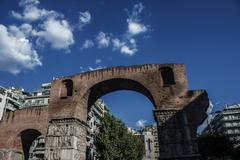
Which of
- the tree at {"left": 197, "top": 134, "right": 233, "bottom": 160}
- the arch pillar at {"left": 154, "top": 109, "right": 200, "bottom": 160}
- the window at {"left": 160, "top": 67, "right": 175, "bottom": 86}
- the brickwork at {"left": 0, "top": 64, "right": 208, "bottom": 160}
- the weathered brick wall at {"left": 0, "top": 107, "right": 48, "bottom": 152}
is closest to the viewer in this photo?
the arch pillar at {"left": 154, "top": 109, "right": 200, "bottom": 160}

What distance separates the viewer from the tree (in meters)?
25.5

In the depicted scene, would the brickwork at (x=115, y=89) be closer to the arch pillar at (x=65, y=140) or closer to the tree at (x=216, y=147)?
the arch pillar at (x=65, y=140)

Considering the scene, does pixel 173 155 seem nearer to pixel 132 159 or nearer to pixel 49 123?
pixel 49 123

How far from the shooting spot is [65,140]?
16625 millimetres

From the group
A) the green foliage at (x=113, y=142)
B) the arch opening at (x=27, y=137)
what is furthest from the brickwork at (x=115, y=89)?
the green foliage at (x=113, y=142)

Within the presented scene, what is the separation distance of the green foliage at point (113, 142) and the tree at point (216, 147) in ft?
24.8

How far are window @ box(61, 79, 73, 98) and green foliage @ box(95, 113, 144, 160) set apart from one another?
806 centimetres

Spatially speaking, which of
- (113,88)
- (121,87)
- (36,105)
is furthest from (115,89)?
(36,105)

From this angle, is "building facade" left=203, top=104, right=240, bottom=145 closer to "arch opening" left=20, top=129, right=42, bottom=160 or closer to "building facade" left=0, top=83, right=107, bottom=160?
"building facade" left=0, top=83, right=107, bottom=160

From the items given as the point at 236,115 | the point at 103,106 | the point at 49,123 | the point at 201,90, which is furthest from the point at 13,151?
the point at 236,115

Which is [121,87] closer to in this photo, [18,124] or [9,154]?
[18,124]

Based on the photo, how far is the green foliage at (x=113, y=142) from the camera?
2430cm

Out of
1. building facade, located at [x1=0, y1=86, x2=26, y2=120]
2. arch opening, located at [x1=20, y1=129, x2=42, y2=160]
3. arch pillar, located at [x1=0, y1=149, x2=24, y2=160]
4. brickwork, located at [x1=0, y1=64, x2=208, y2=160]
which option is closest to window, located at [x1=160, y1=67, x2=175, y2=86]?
brickwork, located at [x1=0, y1=64, x2=208, y2=160]

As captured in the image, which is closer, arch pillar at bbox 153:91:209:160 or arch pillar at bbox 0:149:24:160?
arch pillar at bbox 153:91:209:160
